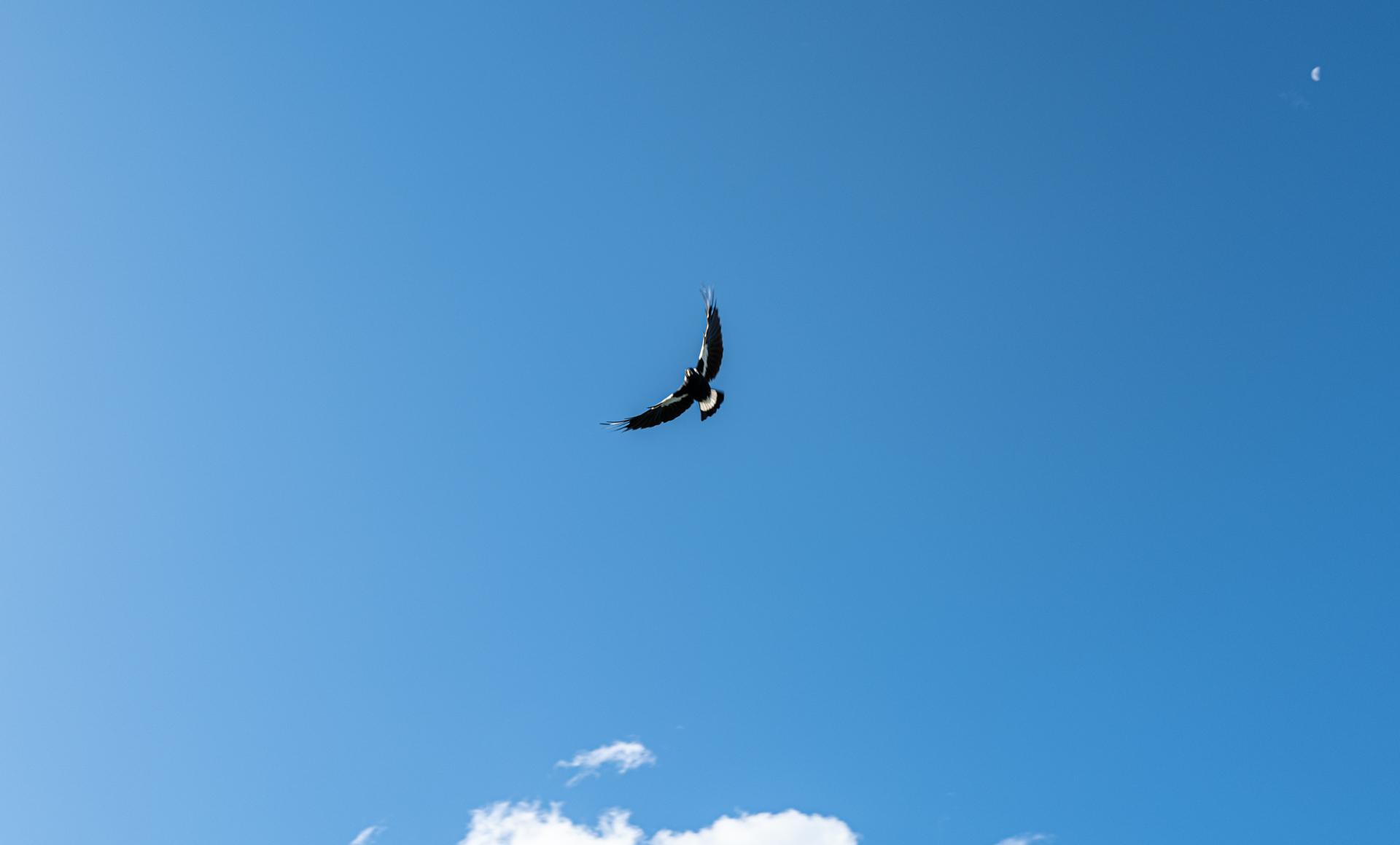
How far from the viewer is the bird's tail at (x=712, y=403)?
27406mm

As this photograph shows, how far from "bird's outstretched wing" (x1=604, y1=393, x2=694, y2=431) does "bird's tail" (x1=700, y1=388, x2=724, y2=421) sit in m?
0.66

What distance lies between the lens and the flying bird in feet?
89.9

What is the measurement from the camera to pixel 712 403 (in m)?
27.5

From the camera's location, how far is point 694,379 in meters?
27.5

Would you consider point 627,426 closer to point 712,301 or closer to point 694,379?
point 694,379

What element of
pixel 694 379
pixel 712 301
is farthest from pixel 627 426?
pixel 712 301

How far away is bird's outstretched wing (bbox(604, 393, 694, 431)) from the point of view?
27234 mm

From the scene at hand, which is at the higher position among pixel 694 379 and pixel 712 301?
pixel 712 301

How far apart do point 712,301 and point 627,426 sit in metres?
5.02

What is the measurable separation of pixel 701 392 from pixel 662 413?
4.71ft

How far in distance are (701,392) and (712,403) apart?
568mm

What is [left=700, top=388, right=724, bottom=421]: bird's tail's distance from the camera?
27.4 m

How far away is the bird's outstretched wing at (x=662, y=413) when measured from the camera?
27.2m

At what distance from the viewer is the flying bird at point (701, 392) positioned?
27391 mm
